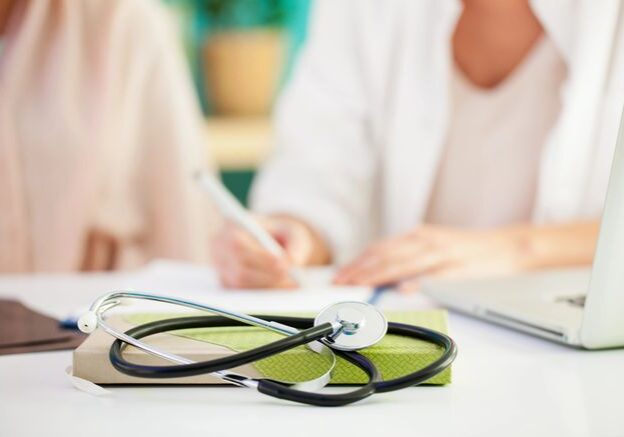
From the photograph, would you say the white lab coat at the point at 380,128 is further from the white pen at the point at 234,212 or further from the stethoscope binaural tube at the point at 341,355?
the stethoscope binaural tube at the point at 341,355

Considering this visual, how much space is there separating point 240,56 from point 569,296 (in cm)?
180

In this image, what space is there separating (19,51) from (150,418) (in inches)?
40.6

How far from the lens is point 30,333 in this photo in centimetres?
66

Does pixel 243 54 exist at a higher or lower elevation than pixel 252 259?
higher

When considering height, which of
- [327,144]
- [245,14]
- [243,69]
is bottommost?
[327,144]

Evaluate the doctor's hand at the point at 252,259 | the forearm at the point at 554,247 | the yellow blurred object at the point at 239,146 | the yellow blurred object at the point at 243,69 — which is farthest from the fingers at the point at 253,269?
the yellow blurred object at the point at 243,69

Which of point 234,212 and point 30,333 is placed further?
point 234,212

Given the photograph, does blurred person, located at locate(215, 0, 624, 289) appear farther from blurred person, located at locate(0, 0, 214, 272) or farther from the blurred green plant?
the blurred green plant

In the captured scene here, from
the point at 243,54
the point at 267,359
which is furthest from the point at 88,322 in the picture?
the point at 243,54

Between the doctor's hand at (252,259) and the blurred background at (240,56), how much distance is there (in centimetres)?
131

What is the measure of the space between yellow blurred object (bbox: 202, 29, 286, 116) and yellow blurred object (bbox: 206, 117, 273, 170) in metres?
0.17

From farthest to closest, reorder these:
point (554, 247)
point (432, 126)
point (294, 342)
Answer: point (432, 126) → point (554, 247) → point (294, 342)

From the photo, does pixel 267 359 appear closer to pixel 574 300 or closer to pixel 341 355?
pixel 341 355

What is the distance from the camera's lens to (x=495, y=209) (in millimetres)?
1251
